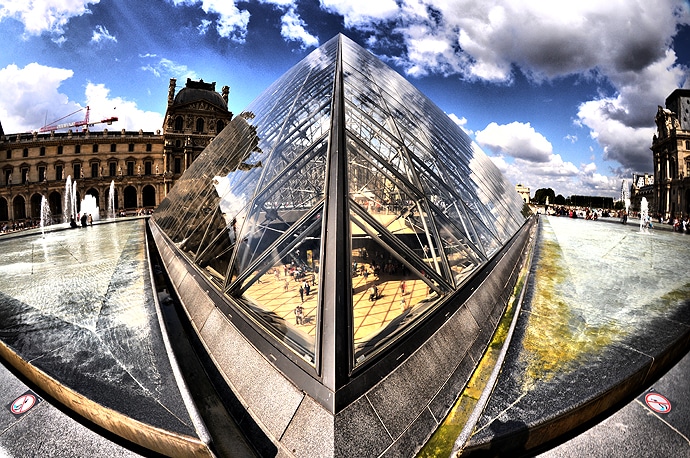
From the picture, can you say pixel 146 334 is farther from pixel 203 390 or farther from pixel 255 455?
pixel 255 455

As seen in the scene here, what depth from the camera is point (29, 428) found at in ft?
9.77

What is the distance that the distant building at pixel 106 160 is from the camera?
172 feet

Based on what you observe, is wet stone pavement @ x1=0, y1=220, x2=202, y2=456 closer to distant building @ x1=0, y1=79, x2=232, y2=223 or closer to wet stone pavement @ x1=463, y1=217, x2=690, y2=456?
wet stone pavement @ x1=463, y1=217, x2=690, y2=456

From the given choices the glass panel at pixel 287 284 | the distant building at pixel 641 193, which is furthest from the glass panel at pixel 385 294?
Answer: the distant building at pixel 641 193

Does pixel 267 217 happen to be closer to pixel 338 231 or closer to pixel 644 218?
pixel 338 231

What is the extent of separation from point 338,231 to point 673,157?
88885 mm

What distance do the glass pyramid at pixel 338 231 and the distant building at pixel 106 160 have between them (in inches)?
2183

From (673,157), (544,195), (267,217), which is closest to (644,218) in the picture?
(267,217)

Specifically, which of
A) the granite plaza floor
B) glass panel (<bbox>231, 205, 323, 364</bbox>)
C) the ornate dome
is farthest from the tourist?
the ornate dome

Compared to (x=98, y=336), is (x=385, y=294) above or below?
above

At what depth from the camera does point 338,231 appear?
3.38m

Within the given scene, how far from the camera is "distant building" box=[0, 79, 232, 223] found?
52375 millimetres

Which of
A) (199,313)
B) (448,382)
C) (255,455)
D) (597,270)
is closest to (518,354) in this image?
(448,382)

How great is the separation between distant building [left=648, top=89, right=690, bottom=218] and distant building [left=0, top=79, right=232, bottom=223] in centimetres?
8783
